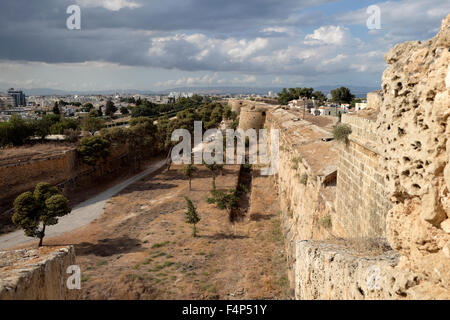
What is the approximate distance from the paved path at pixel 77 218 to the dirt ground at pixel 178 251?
60 cm

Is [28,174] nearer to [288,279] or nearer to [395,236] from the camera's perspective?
[288,279]

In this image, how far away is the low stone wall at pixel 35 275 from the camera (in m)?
3.26

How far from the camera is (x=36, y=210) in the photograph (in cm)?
1218

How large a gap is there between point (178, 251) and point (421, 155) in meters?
10.7

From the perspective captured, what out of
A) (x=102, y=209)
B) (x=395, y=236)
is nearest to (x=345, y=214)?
(x=395, y=236)

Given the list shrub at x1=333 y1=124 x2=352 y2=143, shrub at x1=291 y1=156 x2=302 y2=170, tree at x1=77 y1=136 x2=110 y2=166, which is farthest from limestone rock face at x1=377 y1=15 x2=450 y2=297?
tree at x1=77 y1=136 x2=110 y2=166

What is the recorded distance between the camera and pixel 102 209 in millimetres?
17000

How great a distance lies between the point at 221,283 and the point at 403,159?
8103 millimetres

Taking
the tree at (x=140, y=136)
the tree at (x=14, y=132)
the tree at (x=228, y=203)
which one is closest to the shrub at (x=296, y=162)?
the tree at (x=228, y=203)

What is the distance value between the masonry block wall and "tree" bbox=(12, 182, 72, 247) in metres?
10.5

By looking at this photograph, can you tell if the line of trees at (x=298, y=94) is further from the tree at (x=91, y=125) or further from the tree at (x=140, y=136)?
the tree at (x=91, y=125)

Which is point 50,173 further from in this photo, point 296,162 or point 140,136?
Answer: point 296,162

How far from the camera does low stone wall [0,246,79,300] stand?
10.7 feet

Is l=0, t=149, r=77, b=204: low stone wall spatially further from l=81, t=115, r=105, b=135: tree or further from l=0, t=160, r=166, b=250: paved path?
l=81, t=115, r=105, b=135: tree
